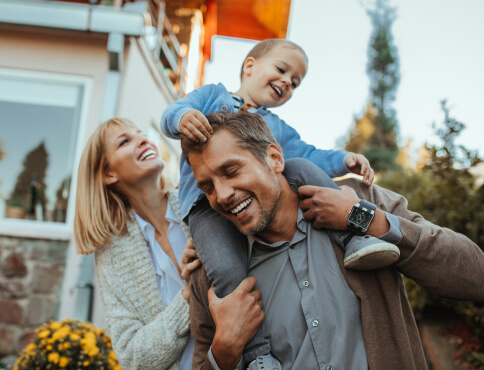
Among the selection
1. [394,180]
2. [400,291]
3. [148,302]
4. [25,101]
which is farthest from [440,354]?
[25,101]

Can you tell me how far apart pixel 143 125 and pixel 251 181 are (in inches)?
199

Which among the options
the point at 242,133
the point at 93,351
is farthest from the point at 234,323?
the point at 93,351

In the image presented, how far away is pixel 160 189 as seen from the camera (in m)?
2.54

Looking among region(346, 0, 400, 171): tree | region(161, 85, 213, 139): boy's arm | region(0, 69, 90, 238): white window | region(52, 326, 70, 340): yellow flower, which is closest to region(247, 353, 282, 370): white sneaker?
region(161, 85, 213, 139): boy's arm

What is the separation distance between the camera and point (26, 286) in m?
4.54

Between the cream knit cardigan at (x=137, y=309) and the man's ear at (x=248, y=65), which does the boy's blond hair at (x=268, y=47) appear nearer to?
the man's ear at (x=248, y=65)

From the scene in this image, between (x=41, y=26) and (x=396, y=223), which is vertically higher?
(x=41, y=26)

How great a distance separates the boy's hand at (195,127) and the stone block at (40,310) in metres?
3.90

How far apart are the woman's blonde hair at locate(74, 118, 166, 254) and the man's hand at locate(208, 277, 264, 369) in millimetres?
951

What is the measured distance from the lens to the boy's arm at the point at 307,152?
7.18 ft

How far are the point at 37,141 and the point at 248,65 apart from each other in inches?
154

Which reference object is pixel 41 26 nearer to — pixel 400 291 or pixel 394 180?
pixel 400 291

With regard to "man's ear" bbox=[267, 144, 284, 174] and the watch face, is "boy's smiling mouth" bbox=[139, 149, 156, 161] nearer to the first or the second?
"man's ear" bbox=[267, 144, 284, 174]

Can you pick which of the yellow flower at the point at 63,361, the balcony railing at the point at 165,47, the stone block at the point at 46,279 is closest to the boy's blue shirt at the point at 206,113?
the yellow flower at the point at 63,361
